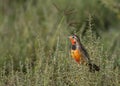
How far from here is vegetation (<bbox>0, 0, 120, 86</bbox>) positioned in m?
6.43

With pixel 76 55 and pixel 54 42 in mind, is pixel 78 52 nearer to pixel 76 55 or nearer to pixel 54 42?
pixel 76 55

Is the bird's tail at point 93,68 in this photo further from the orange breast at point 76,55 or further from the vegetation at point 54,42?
the orange breast at point 76,55

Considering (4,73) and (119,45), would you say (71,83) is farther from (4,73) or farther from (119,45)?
(119,45)

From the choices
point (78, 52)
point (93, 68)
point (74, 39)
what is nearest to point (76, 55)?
point (78, 52)

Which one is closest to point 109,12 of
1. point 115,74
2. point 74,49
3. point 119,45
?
point 119,45

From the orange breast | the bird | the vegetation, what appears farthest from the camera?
the orange breast

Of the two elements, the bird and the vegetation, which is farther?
the bird

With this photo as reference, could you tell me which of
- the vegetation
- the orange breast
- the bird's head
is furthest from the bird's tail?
the bird's head

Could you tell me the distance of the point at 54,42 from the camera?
9219 mm

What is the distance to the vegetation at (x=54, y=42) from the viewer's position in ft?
21.1

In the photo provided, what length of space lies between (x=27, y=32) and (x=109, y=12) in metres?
2.20

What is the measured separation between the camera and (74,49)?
23.9 feet

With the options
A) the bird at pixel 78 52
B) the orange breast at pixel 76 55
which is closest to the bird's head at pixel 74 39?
the bird at pixel 78 52

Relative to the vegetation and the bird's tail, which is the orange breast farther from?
the bird's tail
